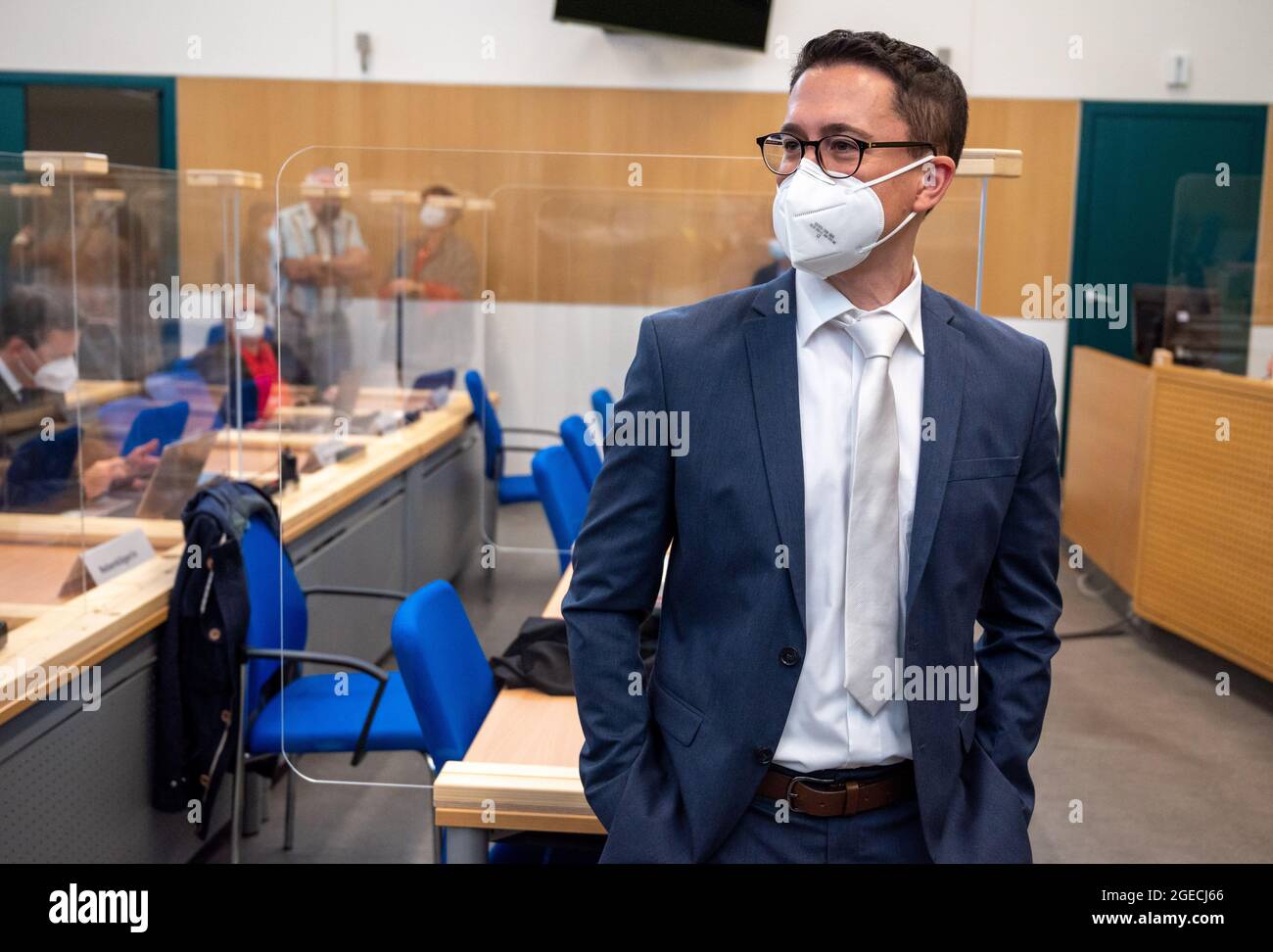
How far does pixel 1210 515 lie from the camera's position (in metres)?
5.15

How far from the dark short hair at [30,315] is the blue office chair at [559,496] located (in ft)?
4.15

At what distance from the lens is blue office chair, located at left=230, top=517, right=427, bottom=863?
290 centimetres

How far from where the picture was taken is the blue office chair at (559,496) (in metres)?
3.24

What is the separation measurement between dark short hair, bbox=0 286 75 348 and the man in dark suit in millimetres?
2141

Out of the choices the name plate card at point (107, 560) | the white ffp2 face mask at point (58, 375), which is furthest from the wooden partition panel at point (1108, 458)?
the white ffp2 face mask at point (58, 375)

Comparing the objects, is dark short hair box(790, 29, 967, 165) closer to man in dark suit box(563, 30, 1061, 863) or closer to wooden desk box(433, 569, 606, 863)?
man in dark suit box(563, 30, 1061, 863)

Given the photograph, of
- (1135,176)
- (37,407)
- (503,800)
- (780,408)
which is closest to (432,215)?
(37,407)

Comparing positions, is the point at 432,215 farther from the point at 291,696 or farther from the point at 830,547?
the point at 830,547

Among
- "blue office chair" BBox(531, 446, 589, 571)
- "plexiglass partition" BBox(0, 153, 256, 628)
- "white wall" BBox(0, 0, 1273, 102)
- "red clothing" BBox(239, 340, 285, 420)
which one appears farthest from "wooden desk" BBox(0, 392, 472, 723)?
"white wall" BBox(0, 0, 1273, 102)

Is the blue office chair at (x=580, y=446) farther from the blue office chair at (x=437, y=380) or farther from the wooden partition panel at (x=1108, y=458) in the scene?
the wooden partition panel at (x=1108, y=458)

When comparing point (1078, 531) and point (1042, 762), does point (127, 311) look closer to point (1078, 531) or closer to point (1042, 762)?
point (1042, 762)

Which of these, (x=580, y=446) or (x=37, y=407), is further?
(x=580, y=446)

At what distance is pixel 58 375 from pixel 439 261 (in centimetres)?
181
